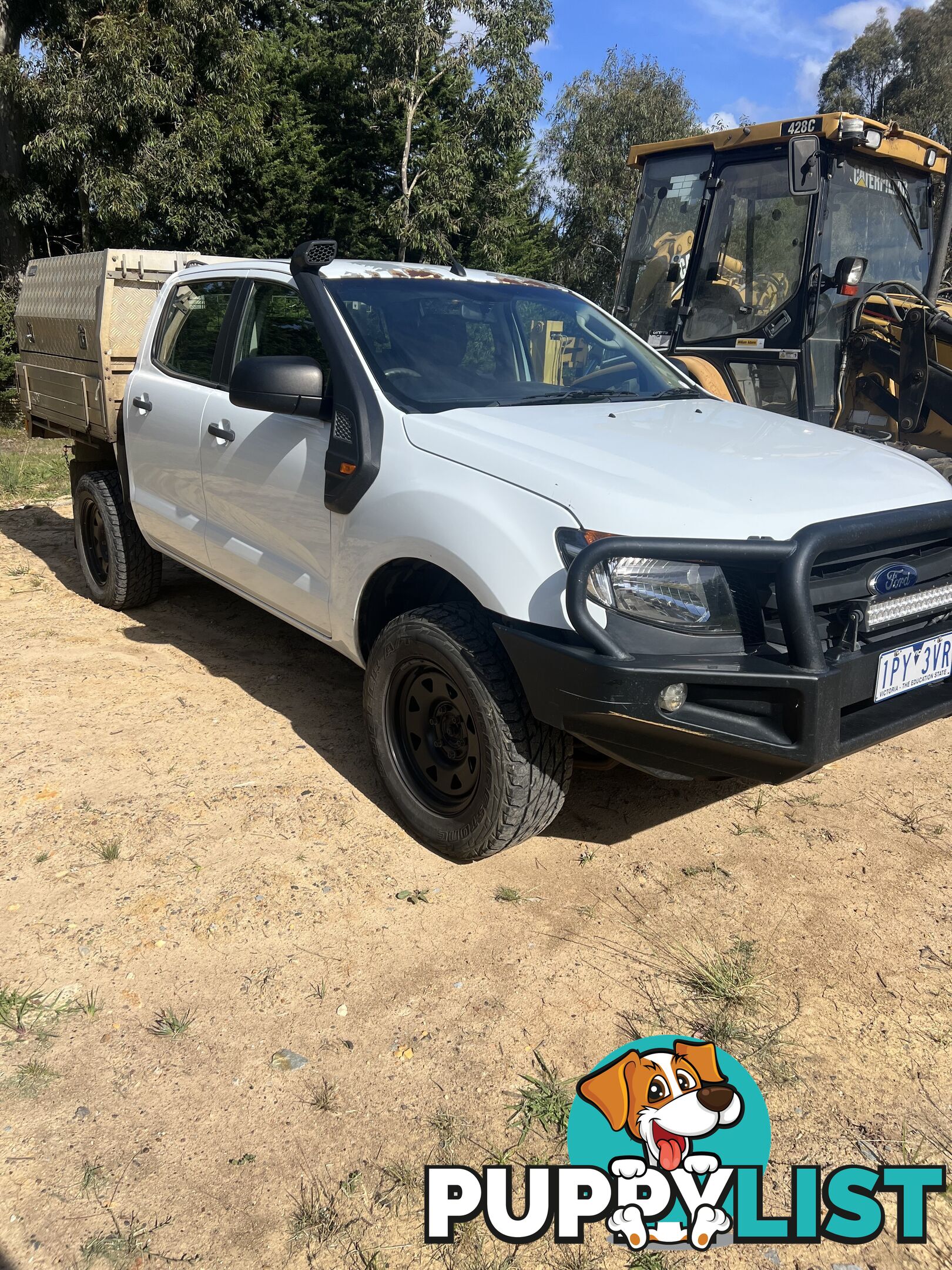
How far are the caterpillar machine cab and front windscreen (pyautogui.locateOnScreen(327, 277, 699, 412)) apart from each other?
5.76ft

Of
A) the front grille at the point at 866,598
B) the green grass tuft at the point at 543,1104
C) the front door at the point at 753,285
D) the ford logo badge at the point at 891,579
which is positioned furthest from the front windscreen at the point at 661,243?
the green grass tuft at the point at 543,1104

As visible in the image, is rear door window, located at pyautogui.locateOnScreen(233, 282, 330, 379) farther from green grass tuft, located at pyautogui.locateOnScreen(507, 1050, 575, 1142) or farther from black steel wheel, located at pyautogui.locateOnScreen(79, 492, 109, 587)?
green grass tuft, located at pyautogui.locateOnScreen(507, 1050, 575, 1142)

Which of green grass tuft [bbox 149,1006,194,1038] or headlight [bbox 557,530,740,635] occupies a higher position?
headlight [bbox 557,530,740,635]

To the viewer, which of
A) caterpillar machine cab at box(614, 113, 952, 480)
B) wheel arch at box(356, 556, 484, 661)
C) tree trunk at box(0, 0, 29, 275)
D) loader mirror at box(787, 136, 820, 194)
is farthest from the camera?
tree trunk at box(0, 0, 29, 275)

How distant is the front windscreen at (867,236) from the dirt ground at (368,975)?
8.47 ft

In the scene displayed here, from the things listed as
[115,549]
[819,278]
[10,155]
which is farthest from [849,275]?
[10,155]

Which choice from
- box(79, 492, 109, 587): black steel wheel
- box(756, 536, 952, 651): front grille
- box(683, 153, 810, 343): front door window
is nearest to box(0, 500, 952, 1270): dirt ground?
box(756, 536, 952, 651): front grille

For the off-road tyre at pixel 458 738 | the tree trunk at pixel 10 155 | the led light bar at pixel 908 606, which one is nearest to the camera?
the led light bar at pixel 908 606

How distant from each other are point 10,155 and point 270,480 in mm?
15443

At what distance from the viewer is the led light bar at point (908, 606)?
2.74 meters

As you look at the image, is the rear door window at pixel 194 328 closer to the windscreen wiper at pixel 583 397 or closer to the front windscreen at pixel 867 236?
the windscreen wiper at pixel 583 397

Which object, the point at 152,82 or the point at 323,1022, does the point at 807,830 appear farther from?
the point at 152,82

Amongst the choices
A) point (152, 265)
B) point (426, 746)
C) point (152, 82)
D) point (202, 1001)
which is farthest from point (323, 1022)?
point (152, 82)

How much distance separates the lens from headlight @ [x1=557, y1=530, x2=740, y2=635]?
259cm
